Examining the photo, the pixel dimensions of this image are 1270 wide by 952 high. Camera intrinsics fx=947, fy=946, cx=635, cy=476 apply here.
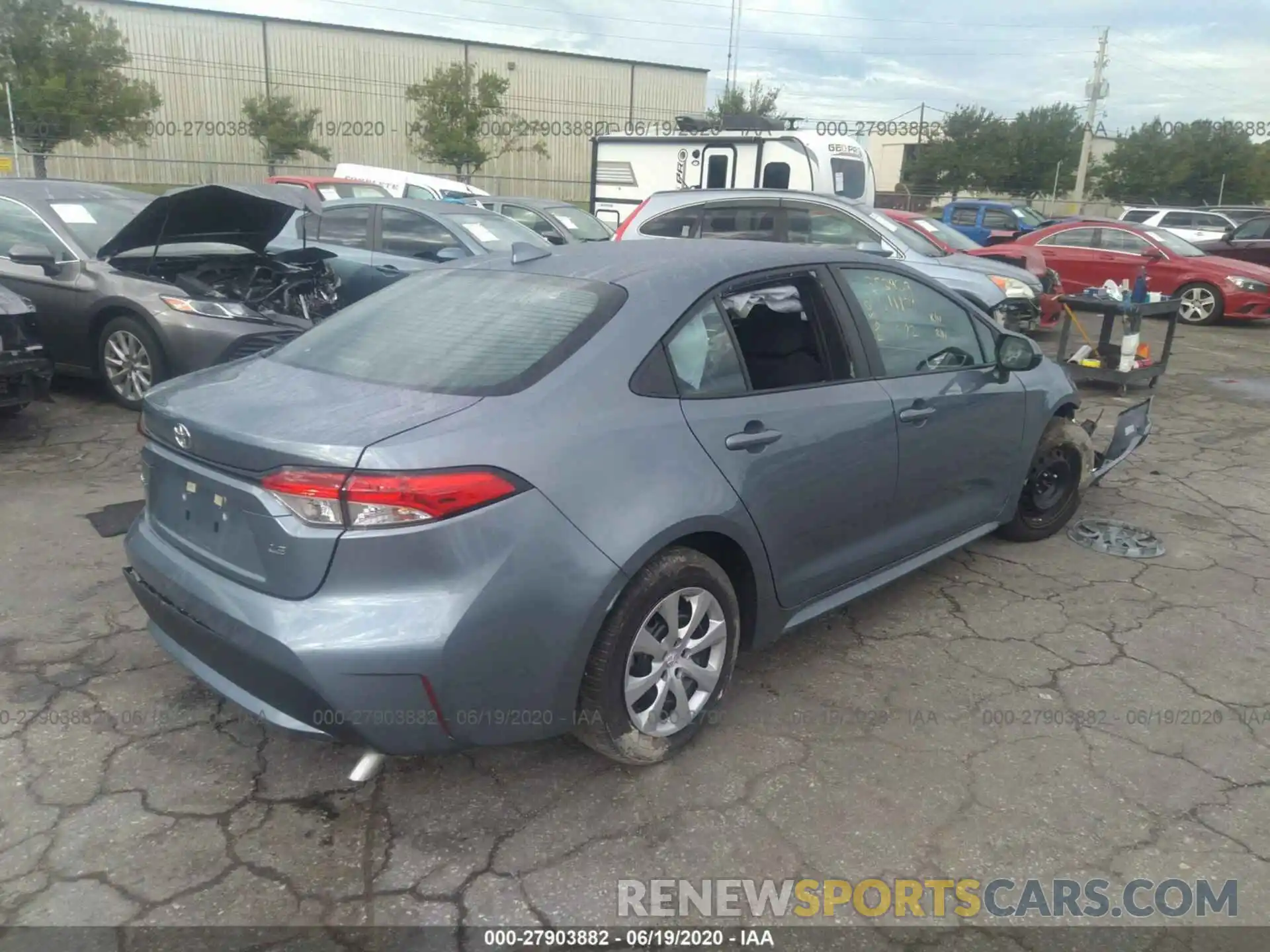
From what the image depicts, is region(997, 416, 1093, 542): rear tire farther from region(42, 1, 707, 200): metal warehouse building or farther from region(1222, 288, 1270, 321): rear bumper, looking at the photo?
region(42, 1, 707, 200): metal warehouse building

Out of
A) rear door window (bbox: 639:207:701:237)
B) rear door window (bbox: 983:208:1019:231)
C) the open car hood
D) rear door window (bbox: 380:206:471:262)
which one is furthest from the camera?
rear door window (bbox: 983:208:1019:231)

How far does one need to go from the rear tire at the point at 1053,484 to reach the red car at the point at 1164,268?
30.3ft

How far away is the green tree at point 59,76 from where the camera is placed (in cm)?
2291

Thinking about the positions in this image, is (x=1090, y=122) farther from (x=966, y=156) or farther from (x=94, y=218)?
(x=94, y=218)

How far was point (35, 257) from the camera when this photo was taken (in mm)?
6414

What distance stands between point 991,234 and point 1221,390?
10801mm

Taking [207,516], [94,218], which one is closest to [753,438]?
[207,516]

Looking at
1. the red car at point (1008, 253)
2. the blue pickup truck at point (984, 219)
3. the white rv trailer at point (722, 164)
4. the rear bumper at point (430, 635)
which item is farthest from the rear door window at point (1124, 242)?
the rear bumper at point (430, 635)

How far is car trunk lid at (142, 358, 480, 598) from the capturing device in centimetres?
240

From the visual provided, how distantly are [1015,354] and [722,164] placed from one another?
11840 mm

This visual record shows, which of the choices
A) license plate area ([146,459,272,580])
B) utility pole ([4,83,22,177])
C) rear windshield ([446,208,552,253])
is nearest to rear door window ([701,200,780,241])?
rear windshield ([446,208,552,253])

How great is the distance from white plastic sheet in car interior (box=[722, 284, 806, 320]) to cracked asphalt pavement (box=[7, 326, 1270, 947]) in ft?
4.47

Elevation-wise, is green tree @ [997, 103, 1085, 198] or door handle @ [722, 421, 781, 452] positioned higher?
green tree @ [997, 103, 1085, 198]

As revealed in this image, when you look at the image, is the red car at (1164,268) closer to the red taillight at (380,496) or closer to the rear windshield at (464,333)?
the rear windshield at (464,333)
